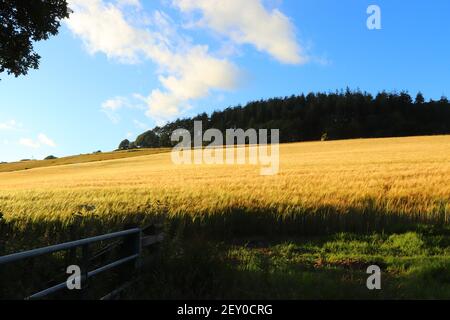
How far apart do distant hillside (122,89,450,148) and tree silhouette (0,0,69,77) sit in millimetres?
92522

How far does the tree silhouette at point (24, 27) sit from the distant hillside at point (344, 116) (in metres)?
92.5

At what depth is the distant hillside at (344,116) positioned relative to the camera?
342ft

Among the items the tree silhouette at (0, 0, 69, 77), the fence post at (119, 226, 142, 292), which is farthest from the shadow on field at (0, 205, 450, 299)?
the tree silhouette at (0, 0, 69, 77)

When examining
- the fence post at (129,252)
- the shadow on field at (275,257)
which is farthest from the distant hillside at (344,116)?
the fence post at (129,252)

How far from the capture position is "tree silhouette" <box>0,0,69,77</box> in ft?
39.0

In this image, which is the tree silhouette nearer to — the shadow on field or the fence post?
the shadow on field

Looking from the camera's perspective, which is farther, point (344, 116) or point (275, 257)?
point (344, 116)

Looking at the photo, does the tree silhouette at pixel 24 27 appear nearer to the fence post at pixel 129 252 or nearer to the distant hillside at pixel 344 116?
the fence post at pixel 129 252

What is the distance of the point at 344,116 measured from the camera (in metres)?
113

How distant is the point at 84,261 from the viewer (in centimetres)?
516

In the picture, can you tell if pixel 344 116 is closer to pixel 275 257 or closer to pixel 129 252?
pixel 275 257

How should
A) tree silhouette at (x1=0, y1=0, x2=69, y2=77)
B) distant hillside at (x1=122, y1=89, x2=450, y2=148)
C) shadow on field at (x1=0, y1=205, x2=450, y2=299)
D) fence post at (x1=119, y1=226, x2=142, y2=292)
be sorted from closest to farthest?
shadow on field at (x1=0, y1=205, x2=450, y2=299), fence post at (x1=119, y1=226, x2=142, y2=292), tree silhouette at (x1=0, y1=0, x2=69, y2=77), distant hillside at (x1=122, y1=89, x2=450, y2=148)

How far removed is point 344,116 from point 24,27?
10591 cm

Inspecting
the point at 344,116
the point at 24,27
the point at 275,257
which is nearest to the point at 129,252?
the point at 275,257
